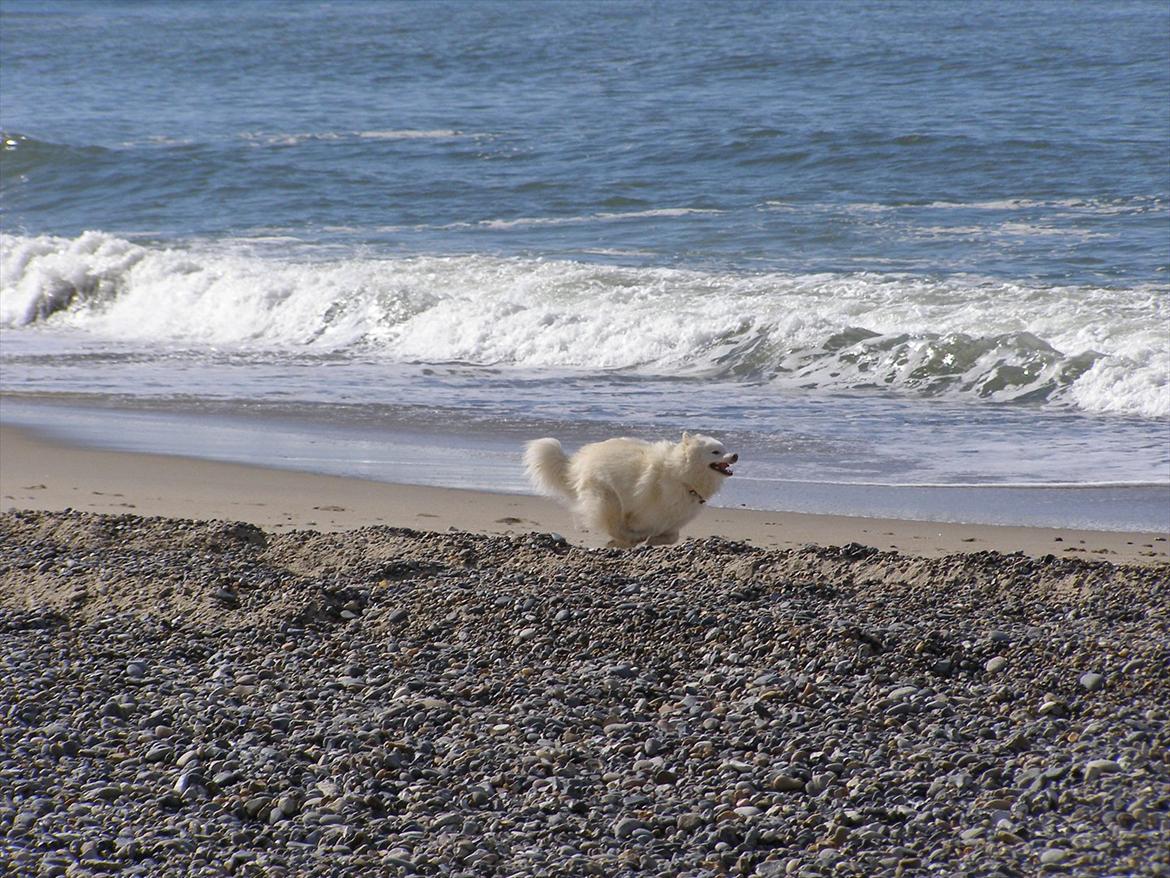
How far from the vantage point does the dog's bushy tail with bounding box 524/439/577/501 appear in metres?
7.81

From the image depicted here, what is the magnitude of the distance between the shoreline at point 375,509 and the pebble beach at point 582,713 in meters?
0.78

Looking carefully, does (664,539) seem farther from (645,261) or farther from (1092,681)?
(645,261)

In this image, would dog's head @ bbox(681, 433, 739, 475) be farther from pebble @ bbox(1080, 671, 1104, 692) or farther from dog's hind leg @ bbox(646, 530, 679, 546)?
pebble @ bbox(1080, 671, 1104, 692)

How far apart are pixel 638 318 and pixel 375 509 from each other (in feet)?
20.0

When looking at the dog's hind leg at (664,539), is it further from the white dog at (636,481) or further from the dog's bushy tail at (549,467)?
the dog's bushy tail at (549,467)

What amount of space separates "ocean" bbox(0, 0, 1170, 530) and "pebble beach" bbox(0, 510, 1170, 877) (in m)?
2.31

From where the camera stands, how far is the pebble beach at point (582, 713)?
13.8ft

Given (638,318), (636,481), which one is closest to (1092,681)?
(636,481)

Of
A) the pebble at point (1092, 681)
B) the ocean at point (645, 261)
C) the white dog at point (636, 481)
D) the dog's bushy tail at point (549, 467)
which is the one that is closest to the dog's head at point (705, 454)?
the white dog at point (636, 481)

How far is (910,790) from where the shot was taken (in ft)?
14.4

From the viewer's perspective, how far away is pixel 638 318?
14211 mm

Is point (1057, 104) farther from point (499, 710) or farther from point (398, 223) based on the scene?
point (499, 710)

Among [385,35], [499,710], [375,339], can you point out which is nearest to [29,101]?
[385,35]

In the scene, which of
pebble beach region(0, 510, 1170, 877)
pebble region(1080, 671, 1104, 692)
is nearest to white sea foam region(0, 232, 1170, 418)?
pebble beach region(0, 510, 1170, 877)
